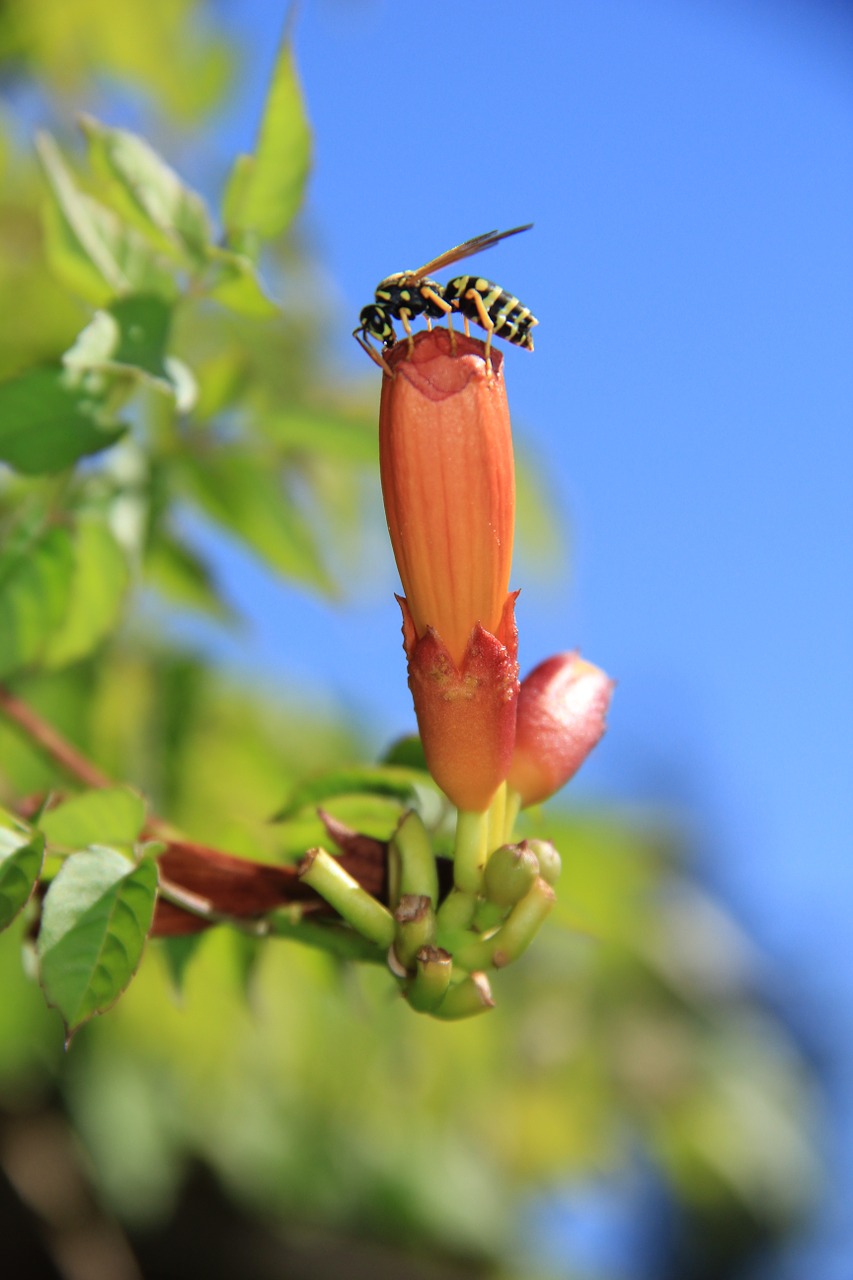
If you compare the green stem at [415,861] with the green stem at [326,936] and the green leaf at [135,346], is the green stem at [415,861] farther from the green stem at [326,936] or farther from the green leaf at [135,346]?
the green leaf at [135,346]

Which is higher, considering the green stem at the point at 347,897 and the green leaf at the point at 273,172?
the green leaf at the point at 273,172

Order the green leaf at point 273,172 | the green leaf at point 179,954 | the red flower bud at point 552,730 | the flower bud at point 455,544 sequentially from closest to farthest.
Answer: the flower bud at point 455,544 < the red flower bud at point 552,730 < the green leaf at point 179,954 < the green leaf at point 273,172

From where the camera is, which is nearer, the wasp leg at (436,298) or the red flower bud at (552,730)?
the wasp leg at (436,298)

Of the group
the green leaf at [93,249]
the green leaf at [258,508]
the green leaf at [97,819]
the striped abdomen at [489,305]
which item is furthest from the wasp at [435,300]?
the green leaf at [258,508]

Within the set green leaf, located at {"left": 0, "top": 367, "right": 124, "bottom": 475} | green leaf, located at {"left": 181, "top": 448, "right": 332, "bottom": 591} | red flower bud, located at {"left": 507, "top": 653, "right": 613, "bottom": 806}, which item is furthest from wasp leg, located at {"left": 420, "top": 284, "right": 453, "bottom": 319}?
green leaf, located at {"left": 181, "top": 448, "right": 332, "bottom": 591}

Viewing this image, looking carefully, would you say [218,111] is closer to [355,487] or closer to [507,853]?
[355,487]

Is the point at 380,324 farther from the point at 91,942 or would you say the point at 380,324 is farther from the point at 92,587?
the point at 92,587

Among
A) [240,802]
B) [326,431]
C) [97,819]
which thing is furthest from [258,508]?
[97,819]

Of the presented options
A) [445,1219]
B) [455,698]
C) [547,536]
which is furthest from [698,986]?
[455,698]
